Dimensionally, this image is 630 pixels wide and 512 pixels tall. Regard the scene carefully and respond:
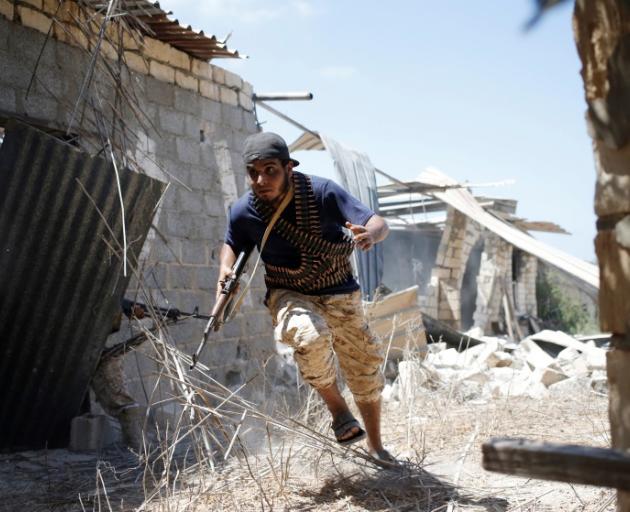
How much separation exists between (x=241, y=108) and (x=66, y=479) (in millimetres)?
4198

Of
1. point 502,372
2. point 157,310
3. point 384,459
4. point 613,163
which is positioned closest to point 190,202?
point 157,310

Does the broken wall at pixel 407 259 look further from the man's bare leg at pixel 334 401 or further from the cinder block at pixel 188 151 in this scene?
the man's bare leg at pixel 334 401

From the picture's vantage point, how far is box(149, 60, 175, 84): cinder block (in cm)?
657

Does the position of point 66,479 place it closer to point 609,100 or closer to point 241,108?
point 609,100

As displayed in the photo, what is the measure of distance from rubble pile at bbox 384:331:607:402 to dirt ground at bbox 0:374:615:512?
1690 mm

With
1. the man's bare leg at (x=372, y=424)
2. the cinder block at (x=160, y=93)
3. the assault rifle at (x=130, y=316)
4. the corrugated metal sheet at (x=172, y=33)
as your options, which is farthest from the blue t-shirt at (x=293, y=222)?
the cinder block at (x=160, y=93)

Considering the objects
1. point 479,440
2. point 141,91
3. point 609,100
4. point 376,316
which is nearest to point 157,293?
point 141,91

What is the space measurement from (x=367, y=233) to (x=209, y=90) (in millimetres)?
Answer: 4062

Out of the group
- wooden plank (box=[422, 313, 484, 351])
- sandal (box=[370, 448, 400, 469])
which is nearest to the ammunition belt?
sandal (box=[370, 448, 400, 469])

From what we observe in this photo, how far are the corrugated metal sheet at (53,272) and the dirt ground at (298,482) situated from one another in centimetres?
32

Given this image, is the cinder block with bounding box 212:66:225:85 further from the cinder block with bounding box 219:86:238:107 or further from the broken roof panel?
the broken roof panel

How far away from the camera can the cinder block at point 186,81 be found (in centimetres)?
688

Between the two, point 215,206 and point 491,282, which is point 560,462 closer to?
point 215,206

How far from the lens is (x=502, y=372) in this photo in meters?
8.59
